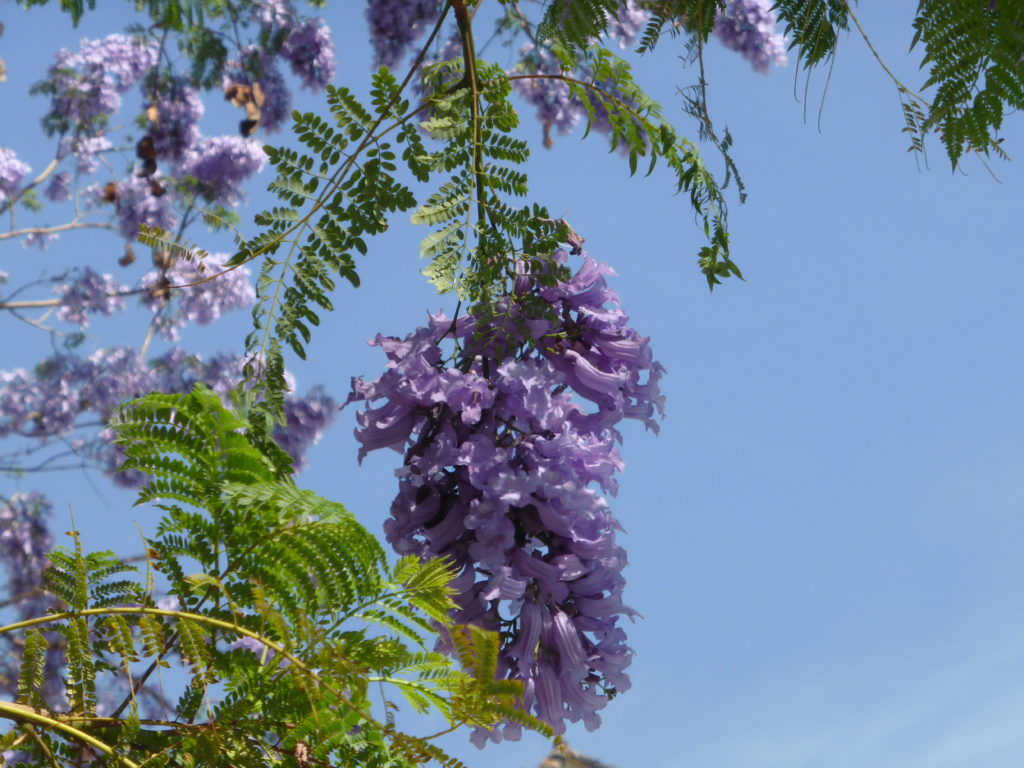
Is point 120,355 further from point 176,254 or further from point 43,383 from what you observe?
point 176,254

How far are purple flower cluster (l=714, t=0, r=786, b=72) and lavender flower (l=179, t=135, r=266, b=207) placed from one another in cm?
314

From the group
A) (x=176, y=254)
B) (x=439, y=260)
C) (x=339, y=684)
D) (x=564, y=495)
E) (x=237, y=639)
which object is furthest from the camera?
(x=176, y=254)

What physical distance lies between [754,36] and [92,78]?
451cm

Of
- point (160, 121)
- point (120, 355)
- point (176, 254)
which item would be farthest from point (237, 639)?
point (120, 355)

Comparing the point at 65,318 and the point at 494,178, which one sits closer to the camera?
the point at 494,178

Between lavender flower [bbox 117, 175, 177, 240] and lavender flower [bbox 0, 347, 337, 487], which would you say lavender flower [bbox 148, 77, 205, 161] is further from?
lavender flower [bbox 0, 347, 337, 487]

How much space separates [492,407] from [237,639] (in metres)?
0.50

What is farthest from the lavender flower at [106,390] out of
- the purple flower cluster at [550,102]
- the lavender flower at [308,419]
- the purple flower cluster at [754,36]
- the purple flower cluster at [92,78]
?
the purple flower cluster at [754,36]

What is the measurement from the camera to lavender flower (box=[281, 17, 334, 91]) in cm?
674

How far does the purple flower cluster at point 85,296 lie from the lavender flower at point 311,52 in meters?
2.18

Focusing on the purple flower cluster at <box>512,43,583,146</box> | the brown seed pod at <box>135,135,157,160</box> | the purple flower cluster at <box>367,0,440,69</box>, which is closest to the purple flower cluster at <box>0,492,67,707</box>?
→ the brown seed pod at <box>135,135,157,160</box>

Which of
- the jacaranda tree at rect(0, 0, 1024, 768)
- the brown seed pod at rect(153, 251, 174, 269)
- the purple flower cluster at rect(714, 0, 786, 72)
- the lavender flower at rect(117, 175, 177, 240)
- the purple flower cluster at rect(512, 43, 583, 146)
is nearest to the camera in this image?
the jacaranda tree at rect(0, 0, 1024, 768)

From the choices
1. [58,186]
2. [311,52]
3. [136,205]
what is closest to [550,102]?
[311,52]

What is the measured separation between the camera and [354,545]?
3.61 feet
